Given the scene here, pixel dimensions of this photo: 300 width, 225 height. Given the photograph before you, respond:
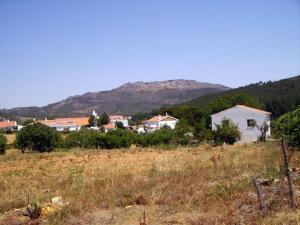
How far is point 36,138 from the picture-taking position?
49.5 meters

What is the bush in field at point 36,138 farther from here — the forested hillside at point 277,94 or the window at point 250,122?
the forested hillside at point 277,94

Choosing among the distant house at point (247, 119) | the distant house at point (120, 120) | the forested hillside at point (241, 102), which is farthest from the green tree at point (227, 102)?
the distant house at point (120, 120)

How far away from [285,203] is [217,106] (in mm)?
54450

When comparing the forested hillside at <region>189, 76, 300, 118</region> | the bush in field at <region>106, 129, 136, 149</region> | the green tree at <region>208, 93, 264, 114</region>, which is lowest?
the bush in field at <region>106, 129, 136, 149</region>

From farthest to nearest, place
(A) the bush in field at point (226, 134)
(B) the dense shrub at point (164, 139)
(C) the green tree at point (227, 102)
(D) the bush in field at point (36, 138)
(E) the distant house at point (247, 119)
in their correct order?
(C) the green tree at point (227, 102) → (E) the distant house at point (247, 119) → (B) the dense shrub at point (164, 139) → (D) the bush in field at point (36, 138) → (A) the bush in field at point (226, 134)

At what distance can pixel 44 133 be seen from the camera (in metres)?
49.3

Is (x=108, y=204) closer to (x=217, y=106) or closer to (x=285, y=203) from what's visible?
(x=285, y=203)

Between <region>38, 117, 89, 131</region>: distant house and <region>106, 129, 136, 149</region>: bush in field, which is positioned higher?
<region>38, 117, 89, 131</region>: distant house

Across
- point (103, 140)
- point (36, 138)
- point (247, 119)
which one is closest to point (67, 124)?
point (103, 140)

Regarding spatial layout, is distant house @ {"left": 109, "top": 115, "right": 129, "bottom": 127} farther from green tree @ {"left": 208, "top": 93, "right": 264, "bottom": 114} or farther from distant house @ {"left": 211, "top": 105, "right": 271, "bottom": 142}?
distant house @ {"left": 211, "top": 105, "right": 271, "bottom": 142}

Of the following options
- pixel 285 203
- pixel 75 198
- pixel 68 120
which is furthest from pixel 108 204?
pixel 68 120

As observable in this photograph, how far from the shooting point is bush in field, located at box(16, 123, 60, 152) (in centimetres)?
4922

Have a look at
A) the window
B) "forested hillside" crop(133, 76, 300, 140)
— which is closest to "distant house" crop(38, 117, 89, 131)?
"forested hillside" crop(133, 76, 300, 140)

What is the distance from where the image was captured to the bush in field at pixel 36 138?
4922cm
